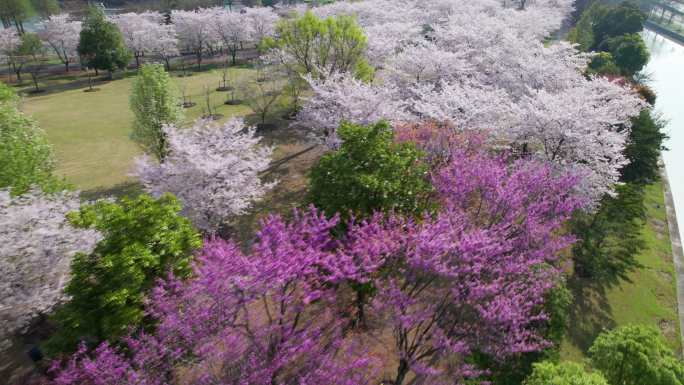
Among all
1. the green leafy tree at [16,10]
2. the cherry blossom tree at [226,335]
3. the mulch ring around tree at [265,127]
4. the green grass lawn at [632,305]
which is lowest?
the green grass lawn at [632,305]

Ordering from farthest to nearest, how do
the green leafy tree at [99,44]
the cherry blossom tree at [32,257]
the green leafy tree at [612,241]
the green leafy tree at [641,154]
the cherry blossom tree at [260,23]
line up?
the cherry blossom tree at [260,23] → the green leafy tree at [99,44] → the green leafy tree at [641,154] → the green leafy tree at [612,241] → the cherry blossom tree at [32,257]

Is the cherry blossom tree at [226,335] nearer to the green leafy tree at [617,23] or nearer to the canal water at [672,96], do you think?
the canal water at [672,96]

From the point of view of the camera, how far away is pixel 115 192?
25656 millimetres

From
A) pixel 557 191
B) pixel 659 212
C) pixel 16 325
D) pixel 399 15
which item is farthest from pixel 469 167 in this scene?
pixel 399 15

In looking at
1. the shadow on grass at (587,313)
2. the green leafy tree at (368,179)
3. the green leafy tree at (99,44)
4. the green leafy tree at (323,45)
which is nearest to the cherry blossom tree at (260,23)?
the green leafy tree at (99,44)

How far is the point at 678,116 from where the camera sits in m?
45.7

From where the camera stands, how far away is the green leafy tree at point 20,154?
1495 centimetres

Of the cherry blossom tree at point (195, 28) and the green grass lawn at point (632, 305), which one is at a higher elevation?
the cherry blossom tree at point (195, 28)

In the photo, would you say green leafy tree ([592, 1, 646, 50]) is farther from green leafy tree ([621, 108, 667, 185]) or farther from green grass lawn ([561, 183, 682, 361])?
green grass lawn ([561, 183, 682, 361])

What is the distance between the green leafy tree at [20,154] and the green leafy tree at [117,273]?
5.29 m

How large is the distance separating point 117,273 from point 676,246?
32.0 meters

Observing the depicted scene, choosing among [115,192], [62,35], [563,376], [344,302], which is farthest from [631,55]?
[62,35]

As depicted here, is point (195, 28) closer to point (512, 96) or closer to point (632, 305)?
point (512, 96)

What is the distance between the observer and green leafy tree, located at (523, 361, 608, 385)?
10672 mm
